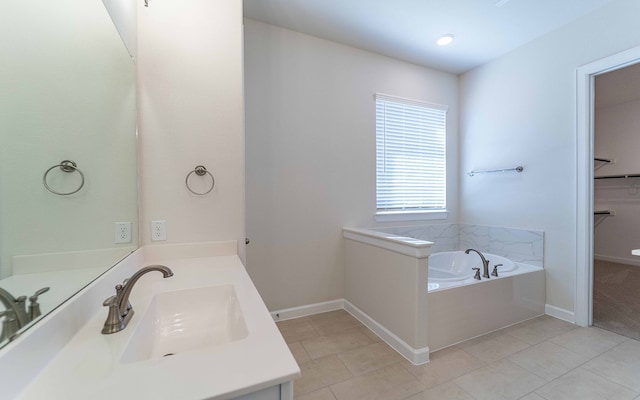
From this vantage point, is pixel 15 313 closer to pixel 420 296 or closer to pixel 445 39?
pixel 420 296

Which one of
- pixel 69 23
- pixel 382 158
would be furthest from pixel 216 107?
pixel 382 158

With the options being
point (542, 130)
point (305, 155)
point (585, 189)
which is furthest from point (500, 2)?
point (305, 155)

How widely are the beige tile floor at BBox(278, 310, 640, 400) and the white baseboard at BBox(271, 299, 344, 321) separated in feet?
0.60

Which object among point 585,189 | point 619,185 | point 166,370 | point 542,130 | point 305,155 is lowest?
point 166,370

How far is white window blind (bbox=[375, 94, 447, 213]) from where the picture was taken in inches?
117

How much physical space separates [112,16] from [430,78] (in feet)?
10.4

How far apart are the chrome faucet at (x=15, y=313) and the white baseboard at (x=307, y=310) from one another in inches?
78.1

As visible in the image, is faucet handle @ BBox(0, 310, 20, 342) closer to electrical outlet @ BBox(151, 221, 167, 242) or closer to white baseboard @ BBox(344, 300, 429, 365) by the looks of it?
electrical outlet @ BBox(151, 221, 167, 242)

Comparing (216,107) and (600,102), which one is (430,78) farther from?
(600,102)

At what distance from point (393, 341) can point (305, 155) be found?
1.79 m

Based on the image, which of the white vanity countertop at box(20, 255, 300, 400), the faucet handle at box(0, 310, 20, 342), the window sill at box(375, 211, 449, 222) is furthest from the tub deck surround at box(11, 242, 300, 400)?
the window sill at box(375, 211, 449, 222)

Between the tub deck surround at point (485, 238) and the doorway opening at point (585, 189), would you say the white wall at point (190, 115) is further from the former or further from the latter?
the doorway opening at point (585, 189)

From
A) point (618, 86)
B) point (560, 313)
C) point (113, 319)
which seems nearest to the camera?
point (113, 319)

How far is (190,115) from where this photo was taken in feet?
5.32
